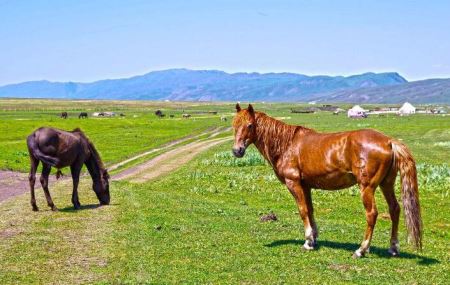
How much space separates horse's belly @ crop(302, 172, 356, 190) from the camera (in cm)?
1331

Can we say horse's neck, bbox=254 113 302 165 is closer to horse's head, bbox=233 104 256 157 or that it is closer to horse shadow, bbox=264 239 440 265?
horse's head, bbox=233 104 256 157

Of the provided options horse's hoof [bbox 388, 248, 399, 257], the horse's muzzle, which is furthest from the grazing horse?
horse's hoof [bbox 388, 248, 399, 257]

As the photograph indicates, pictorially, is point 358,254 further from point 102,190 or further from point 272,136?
point 102,190

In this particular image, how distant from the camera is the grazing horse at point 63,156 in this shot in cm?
2072

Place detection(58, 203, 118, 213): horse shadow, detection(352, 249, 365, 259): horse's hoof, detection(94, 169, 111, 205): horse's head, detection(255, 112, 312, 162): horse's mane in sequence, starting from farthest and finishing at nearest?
detection(94, 169, 111, 205): horse's head, detection(58, 203, 118, 213): horse shadow, detection(255, 112, 312, 162): horse's mane, detection(352, 249, 365, 259): horse's hoof

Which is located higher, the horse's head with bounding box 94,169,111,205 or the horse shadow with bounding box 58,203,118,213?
the horse's head with bounding box 94,169,111,205

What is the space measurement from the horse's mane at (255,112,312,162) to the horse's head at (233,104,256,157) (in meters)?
0.19

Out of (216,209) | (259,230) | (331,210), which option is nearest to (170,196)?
(216,209)

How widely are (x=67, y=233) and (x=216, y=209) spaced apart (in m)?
6.50

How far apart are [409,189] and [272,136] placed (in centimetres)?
362

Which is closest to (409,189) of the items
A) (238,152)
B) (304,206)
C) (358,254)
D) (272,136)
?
(358,254)

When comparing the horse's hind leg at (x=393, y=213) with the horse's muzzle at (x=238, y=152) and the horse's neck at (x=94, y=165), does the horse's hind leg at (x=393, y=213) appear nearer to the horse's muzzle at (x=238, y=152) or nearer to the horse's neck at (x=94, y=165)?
the horse's muzzle at (x=238, y=152)

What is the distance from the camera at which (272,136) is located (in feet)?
47.3

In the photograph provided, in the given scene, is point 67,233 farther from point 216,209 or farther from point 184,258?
point 216,209
